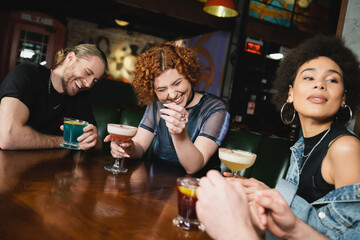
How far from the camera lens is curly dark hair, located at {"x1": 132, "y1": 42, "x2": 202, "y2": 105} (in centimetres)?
197

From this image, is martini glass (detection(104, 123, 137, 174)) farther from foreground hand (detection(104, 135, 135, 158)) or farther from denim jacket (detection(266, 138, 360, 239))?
denim jacket (detection(266, 138, 360, 239))

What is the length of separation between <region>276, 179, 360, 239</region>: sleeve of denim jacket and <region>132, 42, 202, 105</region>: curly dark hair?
122cm

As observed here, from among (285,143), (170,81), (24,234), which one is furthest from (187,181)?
(285,143)

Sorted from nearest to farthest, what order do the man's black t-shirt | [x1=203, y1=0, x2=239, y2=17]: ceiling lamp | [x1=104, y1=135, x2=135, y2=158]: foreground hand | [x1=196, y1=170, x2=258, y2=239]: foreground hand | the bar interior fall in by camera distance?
[x1=196, y1=170, x2=258, y2=239]: foreground hand, the bar interior, [x1=104, y1=135, x2=135, y2=158]: foreground hand, the man's black t-shirt, [x1=203, y1=0, x2=239, y2=17]: ceiling lamp

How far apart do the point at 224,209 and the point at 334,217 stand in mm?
581

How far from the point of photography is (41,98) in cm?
211

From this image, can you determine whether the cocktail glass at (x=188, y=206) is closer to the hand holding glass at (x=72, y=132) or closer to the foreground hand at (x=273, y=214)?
the foreground hand at (x=273, y=214)

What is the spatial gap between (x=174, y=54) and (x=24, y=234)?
1596 millimetres

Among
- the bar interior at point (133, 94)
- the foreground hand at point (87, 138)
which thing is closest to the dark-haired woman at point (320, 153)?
the bar interior at point (133, 94)

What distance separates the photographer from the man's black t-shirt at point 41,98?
1.89m

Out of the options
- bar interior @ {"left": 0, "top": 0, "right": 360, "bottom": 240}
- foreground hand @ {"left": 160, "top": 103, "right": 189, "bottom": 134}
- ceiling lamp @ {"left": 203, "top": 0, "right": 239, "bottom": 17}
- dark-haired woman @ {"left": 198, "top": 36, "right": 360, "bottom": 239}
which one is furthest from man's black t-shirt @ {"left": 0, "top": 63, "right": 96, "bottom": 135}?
ceiling lamp @ {"left": 203, "top": 0, "right": 239, "bottom": 17}

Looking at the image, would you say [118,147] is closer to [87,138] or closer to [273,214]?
[87,138]

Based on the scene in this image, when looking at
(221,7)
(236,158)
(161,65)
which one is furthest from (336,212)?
(221,7)

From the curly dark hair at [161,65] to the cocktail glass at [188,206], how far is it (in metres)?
1.20
